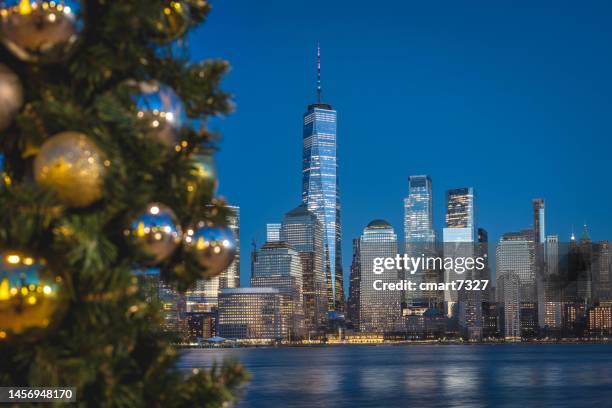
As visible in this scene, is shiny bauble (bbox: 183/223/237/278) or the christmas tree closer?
the christmas tree

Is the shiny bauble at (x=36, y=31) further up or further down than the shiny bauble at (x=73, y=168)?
further up

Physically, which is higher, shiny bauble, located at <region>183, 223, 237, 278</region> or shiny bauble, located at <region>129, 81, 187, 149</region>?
shiny bauble, located at <region>129, 81, 187, 149</region>

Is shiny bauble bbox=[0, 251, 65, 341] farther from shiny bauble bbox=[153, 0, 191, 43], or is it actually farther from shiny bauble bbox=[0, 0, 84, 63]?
shiny bauble bbox=[153, 0, 191, 43]

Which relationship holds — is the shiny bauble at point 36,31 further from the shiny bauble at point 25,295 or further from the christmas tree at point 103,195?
the shiny bauble at point 25,295

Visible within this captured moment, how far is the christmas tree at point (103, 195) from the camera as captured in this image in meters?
3.12

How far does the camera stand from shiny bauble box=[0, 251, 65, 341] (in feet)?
10.1

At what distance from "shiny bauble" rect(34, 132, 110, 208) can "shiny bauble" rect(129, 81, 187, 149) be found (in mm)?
348

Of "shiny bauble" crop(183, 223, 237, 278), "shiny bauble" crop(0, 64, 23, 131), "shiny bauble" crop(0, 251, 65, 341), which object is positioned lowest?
"shiny bauble" crop(0, 251, 65, 341)

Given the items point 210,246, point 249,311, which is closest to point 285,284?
point 249,311

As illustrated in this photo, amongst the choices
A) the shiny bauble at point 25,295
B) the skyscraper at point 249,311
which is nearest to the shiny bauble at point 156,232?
the shiny bauble at point 25,295

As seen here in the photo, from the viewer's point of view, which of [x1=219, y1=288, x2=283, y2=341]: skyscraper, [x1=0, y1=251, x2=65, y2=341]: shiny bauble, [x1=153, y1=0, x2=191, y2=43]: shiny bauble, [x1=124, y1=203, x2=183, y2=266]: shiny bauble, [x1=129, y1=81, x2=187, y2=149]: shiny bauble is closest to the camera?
[x1=0, y1=251, x2=65, y2=341]: shiny bauble

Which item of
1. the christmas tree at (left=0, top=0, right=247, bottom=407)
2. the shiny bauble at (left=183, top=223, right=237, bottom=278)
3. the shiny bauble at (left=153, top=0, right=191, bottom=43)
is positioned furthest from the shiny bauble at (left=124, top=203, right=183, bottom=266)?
the shiny bauble at (left=153, top=0, right=191, bottom=43)

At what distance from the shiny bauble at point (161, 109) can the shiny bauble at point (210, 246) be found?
0.39 meters

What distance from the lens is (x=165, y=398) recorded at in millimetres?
3395
